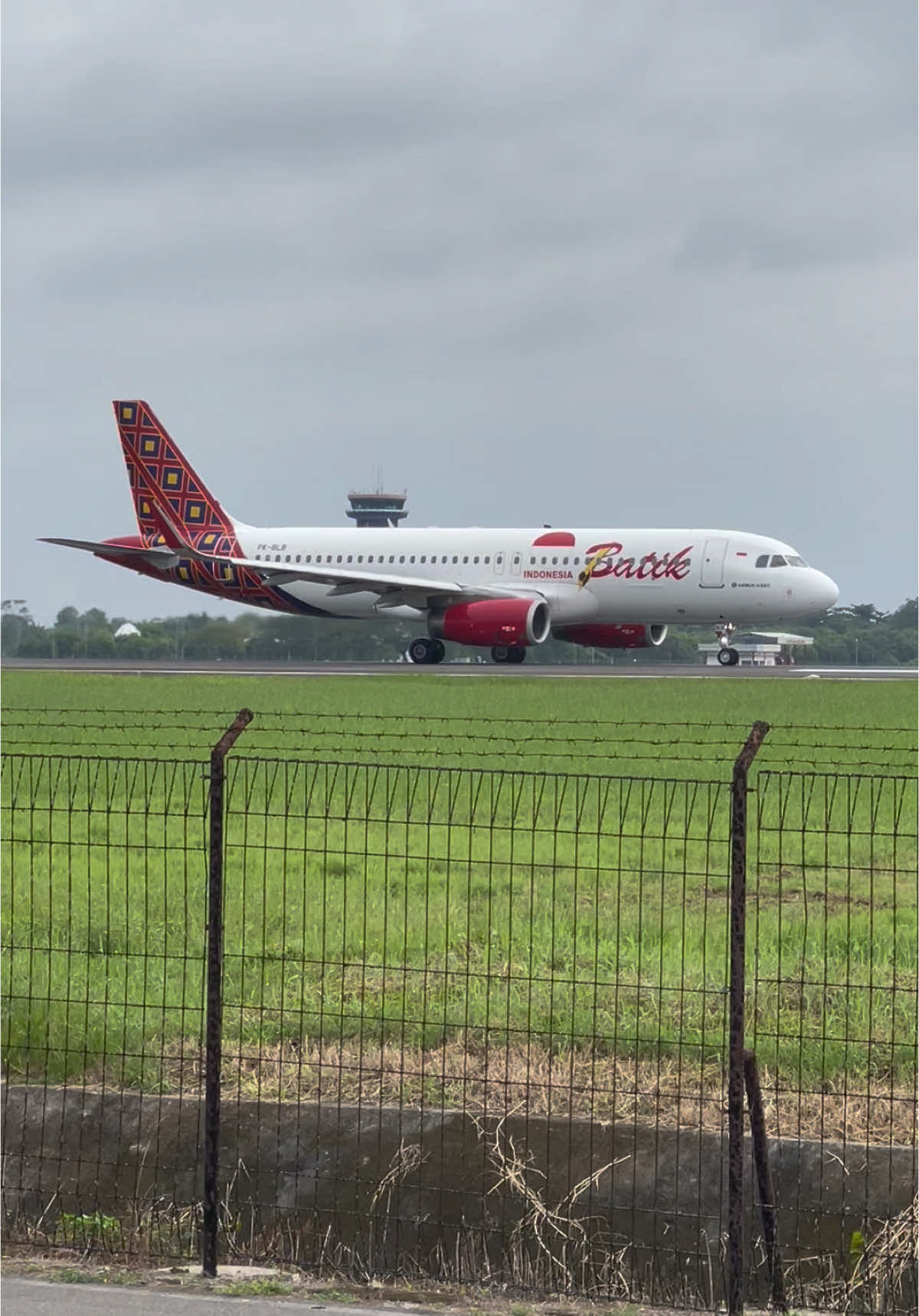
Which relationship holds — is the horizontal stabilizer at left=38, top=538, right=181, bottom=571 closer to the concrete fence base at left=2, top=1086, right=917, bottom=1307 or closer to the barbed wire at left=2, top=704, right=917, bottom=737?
the barbed wire at left=2, top=704, right=917, bottom=737

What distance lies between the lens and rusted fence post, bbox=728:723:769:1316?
6.44 meters

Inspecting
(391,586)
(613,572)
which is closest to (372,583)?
(391,586)

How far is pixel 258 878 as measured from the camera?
12.9 m

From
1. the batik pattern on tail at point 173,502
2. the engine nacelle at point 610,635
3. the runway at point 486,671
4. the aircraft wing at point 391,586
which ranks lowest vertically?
the runway at point 486,671

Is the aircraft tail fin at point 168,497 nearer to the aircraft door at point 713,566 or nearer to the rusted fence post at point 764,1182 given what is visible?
the aircraft door at point 713,566

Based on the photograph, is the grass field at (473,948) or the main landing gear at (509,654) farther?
the main landing gear at (509,654)

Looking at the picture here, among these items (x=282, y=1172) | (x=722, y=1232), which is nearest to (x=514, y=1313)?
(x=722, y=1232)

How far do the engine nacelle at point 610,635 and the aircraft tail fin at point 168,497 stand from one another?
1050 centimetres

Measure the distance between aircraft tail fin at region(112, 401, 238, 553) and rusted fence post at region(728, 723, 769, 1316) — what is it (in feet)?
162

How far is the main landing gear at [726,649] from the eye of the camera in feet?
168

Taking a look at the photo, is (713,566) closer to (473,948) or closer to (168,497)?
(168,497)

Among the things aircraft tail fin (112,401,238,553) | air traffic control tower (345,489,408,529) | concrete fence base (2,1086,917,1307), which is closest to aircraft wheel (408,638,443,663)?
aircraft tail fin (112,401,238,553)

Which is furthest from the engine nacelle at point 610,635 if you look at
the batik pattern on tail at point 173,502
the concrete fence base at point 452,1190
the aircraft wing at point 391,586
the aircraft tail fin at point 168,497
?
the concrete fence base at point 452,1190

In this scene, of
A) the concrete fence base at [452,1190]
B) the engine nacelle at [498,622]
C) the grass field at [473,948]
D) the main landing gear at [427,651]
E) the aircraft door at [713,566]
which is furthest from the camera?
the main landing gear at [427,651]
